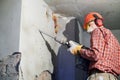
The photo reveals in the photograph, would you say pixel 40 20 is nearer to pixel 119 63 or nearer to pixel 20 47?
pixel 20 47

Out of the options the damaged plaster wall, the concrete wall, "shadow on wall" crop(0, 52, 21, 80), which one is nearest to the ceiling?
the damaged plaster wall

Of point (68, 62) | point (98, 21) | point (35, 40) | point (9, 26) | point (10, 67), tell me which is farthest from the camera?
point (68, 62)

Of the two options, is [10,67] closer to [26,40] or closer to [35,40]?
[26,40]

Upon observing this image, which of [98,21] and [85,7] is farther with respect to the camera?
[85,7]

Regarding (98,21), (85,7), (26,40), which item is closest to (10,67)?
(26,40)

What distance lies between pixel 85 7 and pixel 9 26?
109 cm

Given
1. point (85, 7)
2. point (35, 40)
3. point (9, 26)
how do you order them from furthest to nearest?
point (85, 7)
point (35, 40)
point (9, 26)

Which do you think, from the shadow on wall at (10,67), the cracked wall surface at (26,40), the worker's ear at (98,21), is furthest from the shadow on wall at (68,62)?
the shadow on wall at (10,67)

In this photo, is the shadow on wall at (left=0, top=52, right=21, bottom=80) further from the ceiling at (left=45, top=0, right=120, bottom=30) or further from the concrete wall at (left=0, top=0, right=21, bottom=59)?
the ceiling at (left=45, top=0, right=120, bottom=30)

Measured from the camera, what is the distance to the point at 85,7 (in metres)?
2.94

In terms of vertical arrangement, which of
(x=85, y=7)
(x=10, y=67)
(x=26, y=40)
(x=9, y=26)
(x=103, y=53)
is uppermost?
(x=85, y=7)

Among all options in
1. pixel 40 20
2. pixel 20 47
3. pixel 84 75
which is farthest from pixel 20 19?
pixel 84 75

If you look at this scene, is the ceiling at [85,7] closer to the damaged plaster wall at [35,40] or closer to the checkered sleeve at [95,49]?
the damaged plaster wall at [35,40]

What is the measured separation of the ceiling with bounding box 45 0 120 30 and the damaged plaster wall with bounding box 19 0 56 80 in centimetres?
14
